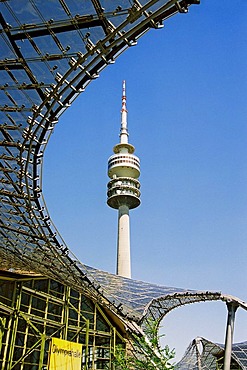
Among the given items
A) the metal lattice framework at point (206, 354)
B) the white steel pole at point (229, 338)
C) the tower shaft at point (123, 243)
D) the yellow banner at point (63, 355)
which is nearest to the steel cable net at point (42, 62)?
the yellow banner at point (63, 355)

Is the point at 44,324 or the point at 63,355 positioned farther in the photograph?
the point at 44,324

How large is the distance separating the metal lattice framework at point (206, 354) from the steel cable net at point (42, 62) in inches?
1291

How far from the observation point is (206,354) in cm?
4784

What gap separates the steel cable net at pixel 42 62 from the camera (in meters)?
9.27

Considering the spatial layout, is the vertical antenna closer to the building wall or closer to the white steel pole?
the building wall

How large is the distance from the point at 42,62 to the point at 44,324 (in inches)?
702

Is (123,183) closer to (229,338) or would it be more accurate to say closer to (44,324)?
(44,324)

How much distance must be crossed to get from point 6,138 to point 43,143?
132 cm

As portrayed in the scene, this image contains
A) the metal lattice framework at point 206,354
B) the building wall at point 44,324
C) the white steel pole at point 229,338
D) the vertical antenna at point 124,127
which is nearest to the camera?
the white steel pole at point 229,338

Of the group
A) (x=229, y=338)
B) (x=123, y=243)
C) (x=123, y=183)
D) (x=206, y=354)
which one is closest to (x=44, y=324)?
(x=229, y=338)

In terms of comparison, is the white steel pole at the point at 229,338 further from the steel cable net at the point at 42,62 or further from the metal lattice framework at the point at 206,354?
the metal lattice framework at the point at 206,354

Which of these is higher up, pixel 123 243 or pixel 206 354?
pixel 123 243

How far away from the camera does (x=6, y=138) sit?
46.5ft

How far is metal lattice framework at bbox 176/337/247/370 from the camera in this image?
4519 centimetres
